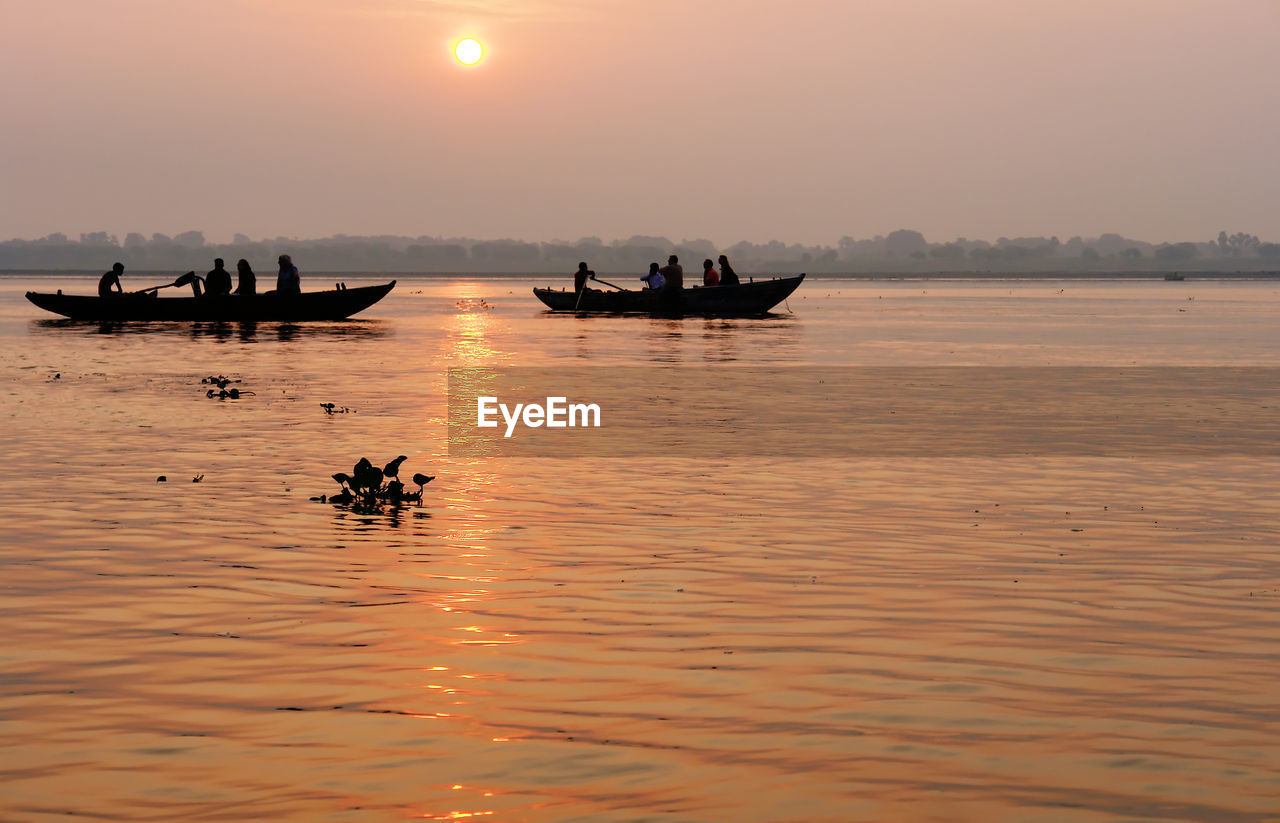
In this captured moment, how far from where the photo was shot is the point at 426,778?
250 inches

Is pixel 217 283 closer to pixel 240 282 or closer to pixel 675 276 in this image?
pixel 240 282

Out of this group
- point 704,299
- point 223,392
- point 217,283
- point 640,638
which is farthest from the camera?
point 704,299

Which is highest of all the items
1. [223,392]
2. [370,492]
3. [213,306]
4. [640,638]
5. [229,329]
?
[213,306]

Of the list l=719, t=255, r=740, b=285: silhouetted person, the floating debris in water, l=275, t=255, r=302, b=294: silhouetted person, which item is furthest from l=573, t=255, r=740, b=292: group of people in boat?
the floating debris in water

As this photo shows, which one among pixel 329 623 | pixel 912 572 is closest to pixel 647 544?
pixel 912 572

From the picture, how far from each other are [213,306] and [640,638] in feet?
164

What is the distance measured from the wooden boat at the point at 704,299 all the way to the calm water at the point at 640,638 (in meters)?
45.5

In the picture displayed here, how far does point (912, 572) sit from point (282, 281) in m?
47.3

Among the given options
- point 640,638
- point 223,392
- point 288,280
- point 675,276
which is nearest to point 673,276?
point 675,276

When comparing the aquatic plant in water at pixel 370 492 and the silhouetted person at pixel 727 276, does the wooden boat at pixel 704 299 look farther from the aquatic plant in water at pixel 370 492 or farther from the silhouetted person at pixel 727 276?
the aquatic plant in water at pixel 370 492

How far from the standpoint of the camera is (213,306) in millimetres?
56062

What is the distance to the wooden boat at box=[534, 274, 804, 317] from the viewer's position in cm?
6419

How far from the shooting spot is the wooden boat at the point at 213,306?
55.6 m

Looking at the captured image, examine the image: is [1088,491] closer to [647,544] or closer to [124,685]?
[647,544]
